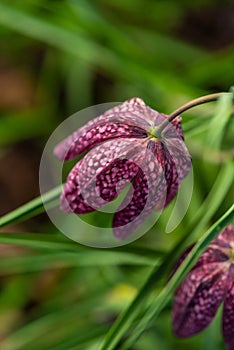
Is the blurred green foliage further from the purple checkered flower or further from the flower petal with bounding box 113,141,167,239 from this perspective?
the flower petal with bounding box 113,141,167,239

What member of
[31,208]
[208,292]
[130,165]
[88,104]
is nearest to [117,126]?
[130,165]

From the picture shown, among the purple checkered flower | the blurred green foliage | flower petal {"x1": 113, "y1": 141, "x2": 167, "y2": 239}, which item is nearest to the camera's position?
flower petal {"x1": 113, "y1": 141, "x2": 167, "y2": 239}

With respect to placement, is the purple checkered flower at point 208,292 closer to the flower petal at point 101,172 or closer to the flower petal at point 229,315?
the flower petal at point 229,315

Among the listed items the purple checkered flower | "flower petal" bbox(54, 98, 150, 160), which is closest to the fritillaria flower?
"flower petal" bbox(54, 98, 150, 160)

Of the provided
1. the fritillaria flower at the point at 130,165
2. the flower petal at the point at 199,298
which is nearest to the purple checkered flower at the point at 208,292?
the flower petal at the point at 199,298

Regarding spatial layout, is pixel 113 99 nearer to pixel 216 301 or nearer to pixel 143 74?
pixel 143 74

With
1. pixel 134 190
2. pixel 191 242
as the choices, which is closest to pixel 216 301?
pixel 191 242
